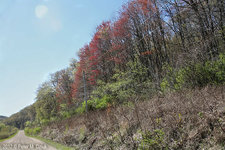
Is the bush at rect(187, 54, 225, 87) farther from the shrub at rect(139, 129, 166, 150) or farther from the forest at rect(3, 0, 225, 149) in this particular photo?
the shrub at rect(139, 129, 166, 150)

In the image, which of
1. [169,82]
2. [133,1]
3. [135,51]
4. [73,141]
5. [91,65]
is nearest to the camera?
[169,82]

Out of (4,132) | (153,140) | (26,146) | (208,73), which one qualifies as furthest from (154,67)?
(4,132)

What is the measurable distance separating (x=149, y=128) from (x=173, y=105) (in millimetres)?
1233

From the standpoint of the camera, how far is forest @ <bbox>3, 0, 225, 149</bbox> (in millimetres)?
4493

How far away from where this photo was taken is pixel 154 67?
15.1 metres

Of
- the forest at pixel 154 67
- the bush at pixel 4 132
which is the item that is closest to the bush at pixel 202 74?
the forest at pixel 154 67

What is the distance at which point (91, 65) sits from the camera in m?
18.3

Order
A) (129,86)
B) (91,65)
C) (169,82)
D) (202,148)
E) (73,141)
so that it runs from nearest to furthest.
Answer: (202,148) → (169,82) → (73,141) → (129,86) → (91,65)

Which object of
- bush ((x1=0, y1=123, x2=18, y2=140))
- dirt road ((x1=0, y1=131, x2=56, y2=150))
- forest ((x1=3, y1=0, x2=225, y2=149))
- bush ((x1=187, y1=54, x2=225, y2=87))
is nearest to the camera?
forest ((x1=3, y1=0, x2=225, y2=149))

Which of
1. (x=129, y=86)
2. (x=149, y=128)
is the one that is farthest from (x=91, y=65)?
(x=149, y=128)

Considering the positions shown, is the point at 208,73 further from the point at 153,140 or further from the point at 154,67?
the point at 154,67

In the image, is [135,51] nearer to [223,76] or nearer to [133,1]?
[133,1]

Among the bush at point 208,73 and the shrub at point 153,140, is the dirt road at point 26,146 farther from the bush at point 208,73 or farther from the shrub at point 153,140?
the bush at point 208,73

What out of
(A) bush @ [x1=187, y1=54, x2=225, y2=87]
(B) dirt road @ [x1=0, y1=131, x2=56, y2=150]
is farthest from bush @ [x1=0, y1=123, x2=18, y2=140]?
(A) bush @ [x1=187, y1=54, x2=225, y2=87]
